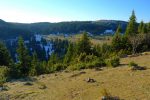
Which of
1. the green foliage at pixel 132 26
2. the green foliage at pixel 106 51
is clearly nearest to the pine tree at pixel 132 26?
the green foliage at pixel 132 26

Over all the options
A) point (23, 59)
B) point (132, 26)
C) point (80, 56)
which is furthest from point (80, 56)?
point (132, 26)

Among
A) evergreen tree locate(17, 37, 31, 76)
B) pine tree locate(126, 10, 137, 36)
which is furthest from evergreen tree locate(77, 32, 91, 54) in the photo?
evergreen tree locate(17, 37, 31, 76)

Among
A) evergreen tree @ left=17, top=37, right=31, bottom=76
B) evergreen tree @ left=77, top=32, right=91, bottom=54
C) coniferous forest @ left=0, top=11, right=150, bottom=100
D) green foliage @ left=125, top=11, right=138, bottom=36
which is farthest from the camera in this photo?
green foliage @ left=125, top=11, right=138, bottom=36

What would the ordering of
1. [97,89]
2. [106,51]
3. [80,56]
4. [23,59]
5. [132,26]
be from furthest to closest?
[106,51] < [132,26] < [23,59] < [80,56] < [97,89]

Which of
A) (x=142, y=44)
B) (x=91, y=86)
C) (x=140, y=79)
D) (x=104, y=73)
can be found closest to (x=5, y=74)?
(x=104, y=73)

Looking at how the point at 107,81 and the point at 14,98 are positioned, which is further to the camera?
the point at 107,81

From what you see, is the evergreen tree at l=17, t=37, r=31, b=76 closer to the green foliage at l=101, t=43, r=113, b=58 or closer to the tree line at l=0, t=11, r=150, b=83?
the tree line at l=0, t=11, r=150, b=83

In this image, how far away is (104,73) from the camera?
3219cm

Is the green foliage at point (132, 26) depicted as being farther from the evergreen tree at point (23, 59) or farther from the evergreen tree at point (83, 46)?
the evergreen tree at point (23, 59)

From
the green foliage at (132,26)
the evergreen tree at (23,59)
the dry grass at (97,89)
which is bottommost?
the evergreen tree at (23,59)

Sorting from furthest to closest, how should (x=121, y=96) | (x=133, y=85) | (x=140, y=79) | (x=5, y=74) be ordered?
(x=5, y=74)
(x=140, y=79)
(x=133, y=85)
(x=121, y=96)

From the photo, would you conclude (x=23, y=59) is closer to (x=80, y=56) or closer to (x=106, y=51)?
(x=80, y=56)

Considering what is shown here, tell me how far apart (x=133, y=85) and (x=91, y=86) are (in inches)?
160

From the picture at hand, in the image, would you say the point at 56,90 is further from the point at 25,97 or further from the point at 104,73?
the point at 104,73
